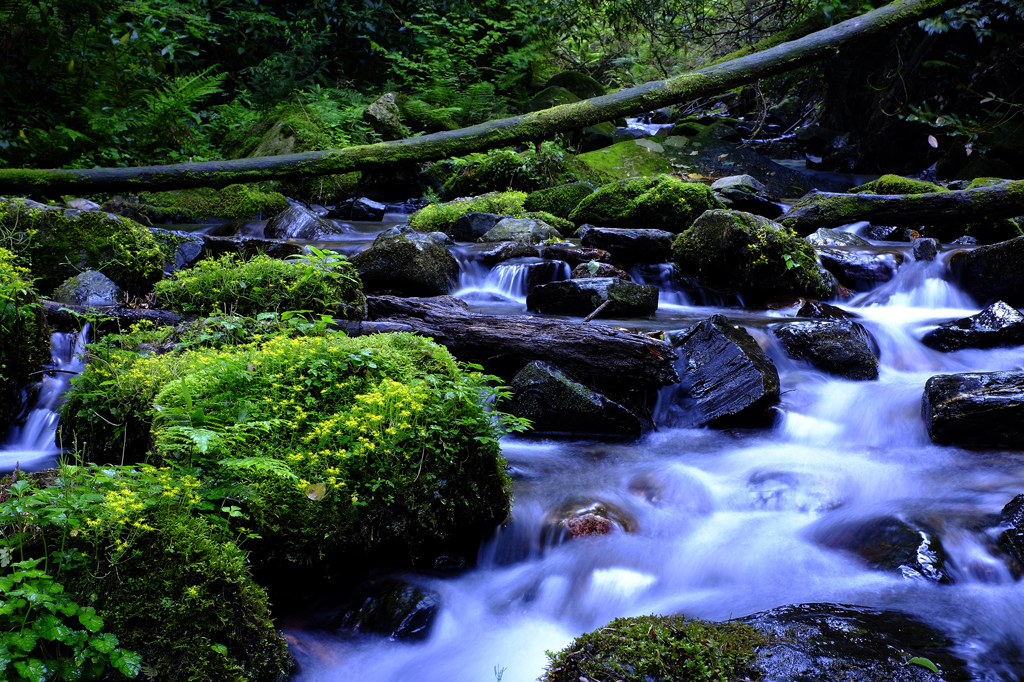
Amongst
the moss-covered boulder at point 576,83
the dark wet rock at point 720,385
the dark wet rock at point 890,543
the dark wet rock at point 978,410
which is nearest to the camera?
the dark wet rock at point 890,543

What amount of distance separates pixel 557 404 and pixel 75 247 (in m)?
5.72

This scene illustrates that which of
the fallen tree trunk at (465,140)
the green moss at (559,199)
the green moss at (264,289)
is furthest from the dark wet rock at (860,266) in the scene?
the green moss at (264,289)

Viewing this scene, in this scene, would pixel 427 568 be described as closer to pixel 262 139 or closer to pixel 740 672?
pixel 740 672

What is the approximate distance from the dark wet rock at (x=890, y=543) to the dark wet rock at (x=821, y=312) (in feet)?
12.3

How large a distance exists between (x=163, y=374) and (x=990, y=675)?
4.34 m

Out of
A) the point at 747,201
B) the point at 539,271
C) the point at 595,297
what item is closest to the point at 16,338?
the point at 595,297

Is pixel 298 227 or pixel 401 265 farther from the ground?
pixel 298 227

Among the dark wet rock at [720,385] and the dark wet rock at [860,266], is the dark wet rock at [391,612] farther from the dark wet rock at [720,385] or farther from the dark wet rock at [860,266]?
the dark wet rock at [860,266]

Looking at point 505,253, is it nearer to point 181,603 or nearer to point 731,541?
point 731,541

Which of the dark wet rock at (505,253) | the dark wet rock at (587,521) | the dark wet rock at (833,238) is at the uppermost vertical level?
the dark wet rock at (833,238)

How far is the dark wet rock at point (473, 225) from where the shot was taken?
1131 cm

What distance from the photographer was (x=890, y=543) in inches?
153

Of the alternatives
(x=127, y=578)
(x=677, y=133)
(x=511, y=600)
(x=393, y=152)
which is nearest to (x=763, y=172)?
(x=677, y=133)

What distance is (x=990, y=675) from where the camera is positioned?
2.81 metres
